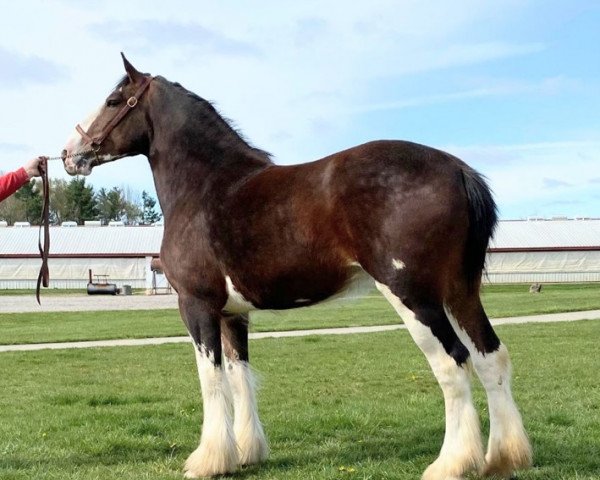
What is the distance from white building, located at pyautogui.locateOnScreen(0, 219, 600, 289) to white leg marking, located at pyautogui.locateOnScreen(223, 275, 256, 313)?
5144 cm

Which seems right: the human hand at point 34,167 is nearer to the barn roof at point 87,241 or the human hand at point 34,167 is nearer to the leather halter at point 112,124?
the leather halter at point 112,124

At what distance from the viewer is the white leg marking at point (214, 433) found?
5.41m

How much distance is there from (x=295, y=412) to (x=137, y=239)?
55460 mm

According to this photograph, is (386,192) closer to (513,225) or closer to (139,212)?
(513,225)

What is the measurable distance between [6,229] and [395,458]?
62.0 metres

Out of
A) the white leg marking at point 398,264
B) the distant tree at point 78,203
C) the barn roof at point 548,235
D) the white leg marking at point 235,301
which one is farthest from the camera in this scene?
the distant tree at point 78,203

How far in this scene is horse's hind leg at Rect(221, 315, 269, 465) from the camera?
5891mm

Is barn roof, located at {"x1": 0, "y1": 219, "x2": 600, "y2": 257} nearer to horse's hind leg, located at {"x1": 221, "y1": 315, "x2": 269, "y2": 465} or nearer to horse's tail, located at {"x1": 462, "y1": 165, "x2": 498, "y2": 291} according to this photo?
horse's hind leg, located at {"x1": 221, "y1": 315, "x2": 269, "y2": 465}

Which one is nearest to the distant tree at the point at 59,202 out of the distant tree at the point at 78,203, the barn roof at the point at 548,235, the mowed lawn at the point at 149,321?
the distant tree at the point at 78,203

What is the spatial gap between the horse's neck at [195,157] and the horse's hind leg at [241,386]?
3.41 feet

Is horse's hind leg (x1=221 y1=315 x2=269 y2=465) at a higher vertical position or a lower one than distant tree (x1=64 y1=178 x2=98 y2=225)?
lower

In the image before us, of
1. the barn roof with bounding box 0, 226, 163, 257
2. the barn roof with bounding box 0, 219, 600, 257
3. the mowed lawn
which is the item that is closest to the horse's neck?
the mowed lawn

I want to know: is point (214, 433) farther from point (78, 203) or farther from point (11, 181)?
point (78, 203)

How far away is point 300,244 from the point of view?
5.02 meters
